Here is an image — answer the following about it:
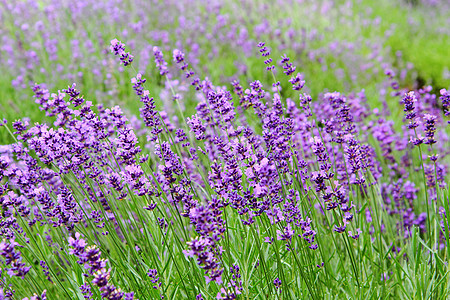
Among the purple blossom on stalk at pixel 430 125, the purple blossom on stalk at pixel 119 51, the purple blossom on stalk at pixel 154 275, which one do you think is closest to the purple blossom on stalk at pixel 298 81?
the purple blossom on stalk at pixel 430 125

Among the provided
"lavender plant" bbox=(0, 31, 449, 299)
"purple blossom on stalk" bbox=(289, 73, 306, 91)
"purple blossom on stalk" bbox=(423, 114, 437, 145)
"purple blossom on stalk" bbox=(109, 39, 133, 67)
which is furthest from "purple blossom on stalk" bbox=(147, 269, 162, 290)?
"purple blossom on stalk" bbox=(423, 114, 437, 145)

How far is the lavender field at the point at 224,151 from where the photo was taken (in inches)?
84.0

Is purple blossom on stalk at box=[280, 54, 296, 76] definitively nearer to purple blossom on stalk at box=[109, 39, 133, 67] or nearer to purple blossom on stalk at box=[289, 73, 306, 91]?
purple blossom on stalk at box=[289, 73, 306, 91]

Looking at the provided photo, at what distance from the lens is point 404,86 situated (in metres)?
8.23

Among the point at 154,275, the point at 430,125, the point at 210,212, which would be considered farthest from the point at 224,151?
the point at 430,125

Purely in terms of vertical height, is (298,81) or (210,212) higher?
(298,81)

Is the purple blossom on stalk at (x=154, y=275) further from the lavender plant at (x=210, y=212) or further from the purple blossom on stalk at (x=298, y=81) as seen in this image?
the purple blossom on stalk at (x=298, y=81)

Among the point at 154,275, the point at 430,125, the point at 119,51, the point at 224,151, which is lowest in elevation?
the point at 154,275

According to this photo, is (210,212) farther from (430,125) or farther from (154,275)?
(430,125)

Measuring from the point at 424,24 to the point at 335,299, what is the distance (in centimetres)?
1060

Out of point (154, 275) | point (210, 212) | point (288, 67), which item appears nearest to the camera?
point (210, 212)

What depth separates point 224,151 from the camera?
201 cm

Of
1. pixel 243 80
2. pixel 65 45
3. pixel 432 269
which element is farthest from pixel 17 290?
pixel 65 45

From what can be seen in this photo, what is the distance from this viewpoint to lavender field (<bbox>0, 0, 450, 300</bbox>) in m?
2.13
